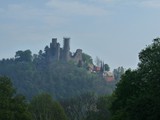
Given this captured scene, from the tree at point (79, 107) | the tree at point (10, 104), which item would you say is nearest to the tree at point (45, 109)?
the tree at point (79, 107)

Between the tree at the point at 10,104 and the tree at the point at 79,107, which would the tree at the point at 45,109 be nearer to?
the tree at the point at 79,107

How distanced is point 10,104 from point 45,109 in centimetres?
4329

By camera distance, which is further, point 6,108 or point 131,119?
point 6,108

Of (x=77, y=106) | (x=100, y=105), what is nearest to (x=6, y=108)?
(x=100, y=105)

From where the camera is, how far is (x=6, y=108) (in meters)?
62.5

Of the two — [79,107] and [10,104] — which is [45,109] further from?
[10,104]

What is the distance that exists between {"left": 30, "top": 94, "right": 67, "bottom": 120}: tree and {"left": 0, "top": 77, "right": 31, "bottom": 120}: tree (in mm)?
39248

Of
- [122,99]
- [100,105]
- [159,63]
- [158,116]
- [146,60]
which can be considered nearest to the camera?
[158,116]

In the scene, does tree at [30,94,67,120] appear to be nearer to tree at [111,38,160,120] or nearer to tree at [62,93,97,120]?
tree at [62,93,97,120]

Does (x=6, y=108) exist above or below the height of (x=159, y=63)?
below

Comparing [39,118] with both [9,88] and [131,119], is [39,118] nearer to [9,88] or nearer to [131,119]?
[9,88]

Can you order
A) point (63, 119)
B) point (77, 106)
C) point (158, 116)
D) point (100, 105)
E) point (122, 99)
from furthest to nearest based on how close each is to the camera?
1. point (77, 106)
2. point (100, 105)
3. point (63, 119)
4. point (122, 99)
5. point (158, 116)

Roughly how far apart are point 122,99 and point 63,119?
149 ft

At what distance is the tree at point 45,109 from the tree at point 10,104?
39.2m
